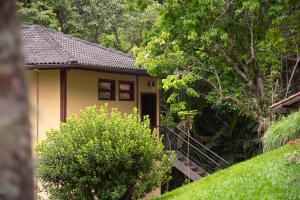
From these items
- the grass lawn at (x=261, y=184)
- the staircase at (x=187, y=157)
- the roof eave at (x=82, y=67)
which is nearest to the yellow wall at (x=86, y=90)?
the roof eave at (x=82, y=67)

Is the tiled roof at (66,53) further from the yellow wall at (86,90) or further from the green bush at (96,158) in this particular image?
the green bush at (96,158)

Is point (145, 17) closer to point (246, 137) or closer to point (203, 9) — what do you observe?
point (246, 137)

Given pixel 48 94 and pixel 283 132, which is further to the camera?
pixel 48 94

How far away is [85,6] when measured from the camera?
26.6 metres

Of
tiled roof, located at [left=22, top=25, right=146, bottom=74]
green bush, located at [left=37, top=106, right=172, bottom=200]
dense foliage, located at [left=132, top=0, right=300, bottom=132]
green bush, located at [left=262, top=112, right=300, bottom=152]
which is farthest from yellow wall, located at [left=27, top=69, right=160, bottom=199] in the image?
green bush, located at [left=262, top=112, right=300, bottom=152]

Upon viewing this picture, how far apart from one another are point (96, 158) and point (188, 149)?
8.50 metres

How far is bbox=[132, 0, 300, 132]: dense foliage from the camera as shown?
16.7 meters

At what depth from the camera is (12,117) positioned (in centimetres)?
122

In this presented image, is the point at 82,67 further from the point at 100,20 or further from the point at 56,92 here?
the point at 100,20

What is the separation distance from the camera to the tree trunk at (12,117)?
121cm

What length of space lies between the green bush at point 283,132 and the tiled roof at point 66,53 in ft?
19.0

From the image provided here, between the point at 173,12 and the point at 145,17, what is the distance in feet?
28.8

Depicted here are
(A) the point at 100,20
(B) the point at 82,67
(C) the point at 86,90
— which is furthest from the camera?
(A) the point at 100,20

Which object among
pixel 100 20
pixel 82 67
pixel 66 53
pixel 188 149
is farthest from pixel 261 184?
pixel 100 20
